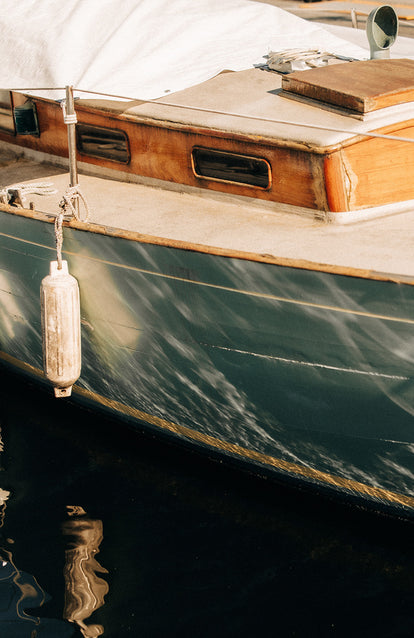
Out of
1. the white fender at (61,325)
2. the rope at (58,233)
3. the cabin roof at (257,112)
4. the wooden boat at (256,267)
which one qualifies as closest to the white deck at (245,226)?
the wooden boat at (256,267)

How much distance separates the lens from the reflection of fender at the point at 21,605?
5160 millimetres

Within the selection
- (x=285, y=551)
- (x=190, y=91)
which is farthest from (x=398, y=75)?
(x=285, y=551)

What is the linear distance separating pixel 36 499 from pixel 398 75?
415 centimetres

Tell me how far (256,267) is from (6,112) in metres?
3.57

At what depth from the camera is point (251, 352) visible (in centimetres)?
549

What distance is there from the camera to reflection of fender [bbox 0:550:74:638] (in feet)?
16.9

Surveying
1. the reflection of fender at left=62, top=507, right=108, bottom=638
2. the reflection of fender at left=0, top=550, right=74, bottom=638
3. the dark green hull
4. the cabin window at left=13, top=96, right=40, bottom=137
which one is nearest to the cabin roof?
the cabin window at left=13, top=96, right=40, bottom=137

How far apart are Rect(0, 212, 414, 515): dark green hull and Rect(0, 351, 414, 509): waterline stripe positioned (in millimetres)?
12

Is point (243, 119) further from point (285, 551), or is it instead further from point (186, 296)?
point (285, 551)

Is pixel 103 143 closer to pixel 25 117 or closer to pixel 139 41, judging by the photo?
pixel 25 117

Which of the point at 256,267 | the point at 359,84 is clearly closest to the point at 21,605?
the point at 256,267

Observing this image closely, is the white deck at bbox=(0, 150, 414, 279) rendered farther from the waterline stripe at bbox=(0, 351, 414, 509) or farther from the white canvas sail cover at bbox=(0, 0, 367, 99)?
the waterline stripe at bbox=(0, 351, 414, 509)

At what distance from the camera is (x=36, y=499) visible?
6.21 meters

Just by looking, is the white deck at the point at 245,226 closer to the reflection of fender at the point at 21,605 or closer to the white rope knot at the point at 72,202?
the white rope knot at the point at 72,202
